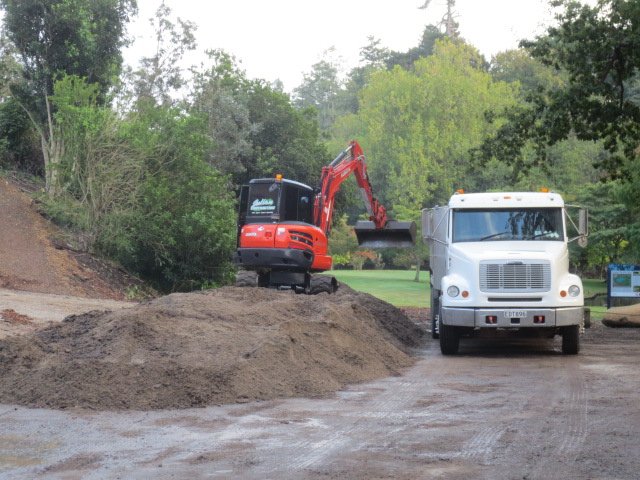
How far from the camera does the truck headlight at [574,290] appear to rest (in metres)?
17.8

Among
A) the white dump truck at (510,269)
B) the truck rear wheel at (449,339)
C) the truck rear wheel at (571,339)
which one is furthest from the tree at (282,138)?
the truck rear wheel at (571,339)

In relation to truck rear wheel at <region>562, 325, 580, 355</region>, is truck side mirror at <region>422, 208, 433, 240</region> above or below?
above

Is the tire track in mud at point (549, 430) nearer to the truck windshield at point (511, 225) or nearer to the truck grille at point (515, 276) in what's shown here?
the truck grille at point (515, 276)

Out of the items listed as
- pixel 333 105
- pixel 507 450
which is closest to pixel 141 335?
pixel 507 450

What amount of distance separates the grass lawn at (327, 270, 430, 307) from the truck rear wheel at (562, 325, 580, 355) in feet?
77.2

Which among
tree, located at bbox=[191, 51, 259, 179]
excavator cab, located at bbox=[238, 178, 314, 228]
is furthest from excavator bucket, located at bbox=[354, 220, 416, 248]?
tree, located at bbox=[191, 51, 259, 179]

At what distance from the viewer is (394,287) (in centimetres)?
6066

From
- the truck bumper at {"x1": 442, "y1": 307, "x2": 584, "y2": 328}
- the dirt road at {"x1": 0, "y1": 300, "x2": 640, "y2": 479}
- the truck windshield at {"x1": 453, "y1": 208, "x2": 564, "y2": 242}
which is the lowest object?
the dirt road at {"x1": 0, "y1": 300, "x2": 640, "y2": 479}

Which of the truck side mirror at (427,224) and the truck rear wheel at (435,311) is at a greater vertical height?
the truck side mirror at (427,224)

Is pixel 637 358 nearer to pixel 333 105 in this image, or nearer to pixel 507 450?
pixel 507 450

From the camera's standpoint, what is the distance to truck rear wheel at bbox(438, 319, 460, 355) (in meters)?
18.6

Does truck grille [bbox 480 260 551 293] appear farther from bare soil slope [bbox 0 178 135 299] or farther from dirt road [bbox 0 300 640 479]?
bare soil slope [bbox 0 178 135 299]

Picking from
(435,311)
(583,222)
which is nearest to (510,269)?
(583,222)

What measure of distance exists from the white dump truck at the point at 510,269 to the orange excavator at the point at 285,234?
634 cm
